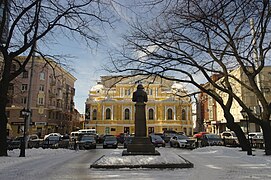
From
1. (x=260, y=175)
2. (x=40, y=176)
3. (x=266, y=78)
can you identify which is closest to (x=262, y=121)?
(x=260, y=175)

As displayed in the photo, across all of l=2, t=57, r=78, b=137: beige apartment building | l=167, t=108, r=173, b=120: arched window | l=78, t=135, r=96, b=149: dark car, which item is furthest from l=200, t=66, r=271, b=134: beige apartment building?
l=2, t=57, r=78, b=137: beige apartment building

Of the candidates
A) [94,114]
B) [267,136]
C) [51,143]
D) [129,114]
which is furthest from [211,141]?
[94,114]

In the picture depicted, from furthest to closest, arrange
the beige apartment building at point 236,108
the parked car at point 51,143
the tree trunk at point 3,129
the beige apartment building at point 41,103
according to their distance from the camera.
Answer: the beige apartment building at point 41,103 → the beige apartment building at point 236,108 → the parked car at point 51,143 → the tree trunk at point 3,129

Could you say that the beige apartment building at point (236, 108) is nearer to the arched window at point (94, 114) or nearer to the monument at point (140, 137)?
the arched window at point (94, 114)

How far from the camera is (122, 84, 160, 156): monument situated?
1503cm

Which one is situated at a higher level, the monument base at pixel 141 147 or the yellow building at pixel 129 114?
the yellow building at pixel 129 114

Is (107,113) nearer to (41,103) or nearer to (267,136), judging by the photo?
(41,103)

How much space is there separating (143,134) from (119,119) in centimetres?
5282

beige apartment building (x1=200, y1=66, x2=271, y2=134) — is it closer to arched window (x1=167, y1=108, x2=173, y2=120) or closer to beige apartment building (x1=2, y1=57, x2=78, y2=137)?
arched window (x1=167, y1=108, x2=173, y2=120)

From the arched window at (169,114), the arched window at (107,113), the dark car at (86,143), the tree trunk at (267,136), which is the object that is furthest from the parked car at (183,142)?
the arched window at (107,113)

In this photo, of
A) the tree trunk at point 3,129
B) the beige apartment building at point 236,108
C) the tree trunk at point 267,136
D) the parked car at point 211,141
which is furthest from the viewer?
the beige apartment building at point 236,108

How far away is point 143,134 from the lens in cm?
1568

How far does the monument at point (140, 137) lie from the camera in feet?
49.3

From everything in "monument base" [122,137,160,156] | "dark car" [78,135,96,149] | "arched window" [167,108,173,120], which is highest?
"arched window" [167,108,173,120]
